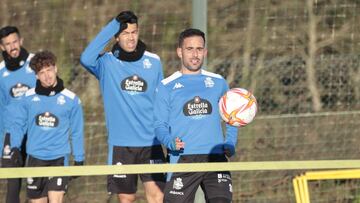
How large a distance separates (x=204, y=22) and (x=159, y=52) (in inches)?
121

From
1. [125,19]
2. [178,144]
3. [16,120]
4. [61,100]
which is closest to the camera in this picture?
[178,144]

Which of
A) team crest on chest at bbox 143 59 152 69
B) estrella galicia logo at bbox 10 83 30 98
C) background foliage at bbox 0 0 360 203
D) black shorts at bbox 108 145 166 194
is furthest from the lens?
background foliage at bbox 0 0 360 203

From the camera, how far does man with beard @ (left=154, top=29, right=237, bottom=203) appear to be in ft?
25.9

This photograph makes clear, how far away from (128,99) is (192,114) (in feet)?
4.30

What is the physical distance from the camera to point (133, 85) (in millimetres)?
9289

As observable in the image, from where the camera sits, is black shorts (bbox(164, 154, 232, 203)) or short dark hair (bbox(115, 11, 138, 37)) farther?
short dark hair (bbox(115, 11, 138, 37))

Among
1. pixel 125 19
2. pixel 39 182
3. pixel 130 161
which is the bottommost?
pixel 39 182

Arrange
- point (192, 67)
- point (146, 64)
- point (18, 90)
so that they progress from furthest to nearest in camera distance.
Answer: point (18, 90), point (146, 64), point (192, 67)

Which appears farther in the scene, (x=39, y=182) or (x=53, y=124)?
(x=39, y=182)

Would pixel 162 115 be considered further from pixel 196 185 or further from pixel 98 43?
pixel 98 43

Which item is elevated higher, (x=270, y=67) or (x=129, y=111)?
(x=270, y=67)

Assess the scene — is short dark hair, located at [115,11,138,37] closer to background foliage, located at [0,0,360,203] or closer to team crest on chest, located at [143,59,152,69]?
team crest on chest, located at [143,59,152,69]

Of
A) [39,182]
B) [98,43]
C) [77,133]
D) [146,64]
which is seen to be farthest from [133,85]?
[39,182]

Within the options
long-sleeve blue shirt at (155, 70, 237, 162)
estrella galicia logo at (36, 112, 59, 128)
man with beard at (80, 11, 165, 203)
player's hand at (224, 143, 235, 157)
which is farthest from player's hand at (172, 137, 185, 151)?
estrella galicia logo at (36, 112, 59, 128)
